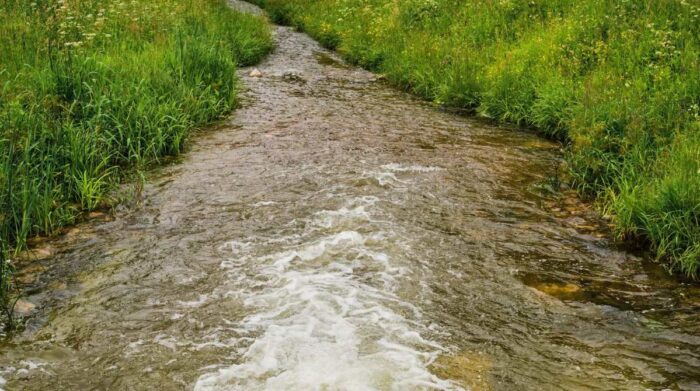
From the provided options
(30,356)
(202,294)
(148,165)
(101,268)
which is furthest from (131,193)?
(30,356)

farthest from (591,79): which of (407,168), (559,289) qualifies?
(559,289)

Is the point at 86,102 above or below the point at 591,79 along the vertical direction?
below

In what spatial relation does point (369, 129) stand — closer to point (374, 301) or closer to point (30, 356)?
point (374, 301)

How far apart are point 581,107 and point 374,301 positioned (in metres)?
5.73

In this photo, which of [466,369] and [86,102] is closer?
[466,369]

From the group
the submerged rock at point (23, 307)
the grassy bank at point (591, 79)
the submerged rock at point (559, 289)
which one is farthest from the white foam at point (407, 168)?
the submerged rock at point (23, 307)

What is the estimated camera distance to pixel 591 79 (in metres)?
10.0

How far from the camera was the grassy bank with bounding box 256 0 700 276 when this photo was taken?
6523 millimetres

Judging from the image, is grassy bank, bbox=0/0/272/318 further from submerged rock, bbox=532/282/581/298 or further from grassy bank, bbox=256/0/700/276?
grassy bank, bbox=256/0/700/276

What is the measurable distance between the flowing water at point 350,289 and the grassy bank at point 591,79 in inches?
22.8

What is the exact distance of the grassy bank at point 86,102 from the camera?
657 cm

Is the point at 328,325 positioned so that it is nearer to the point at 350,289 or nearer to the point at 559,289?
the point at 350,289

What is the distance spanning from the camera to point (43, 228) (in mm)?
6387

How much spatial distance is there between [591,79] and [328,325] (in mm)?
7335
